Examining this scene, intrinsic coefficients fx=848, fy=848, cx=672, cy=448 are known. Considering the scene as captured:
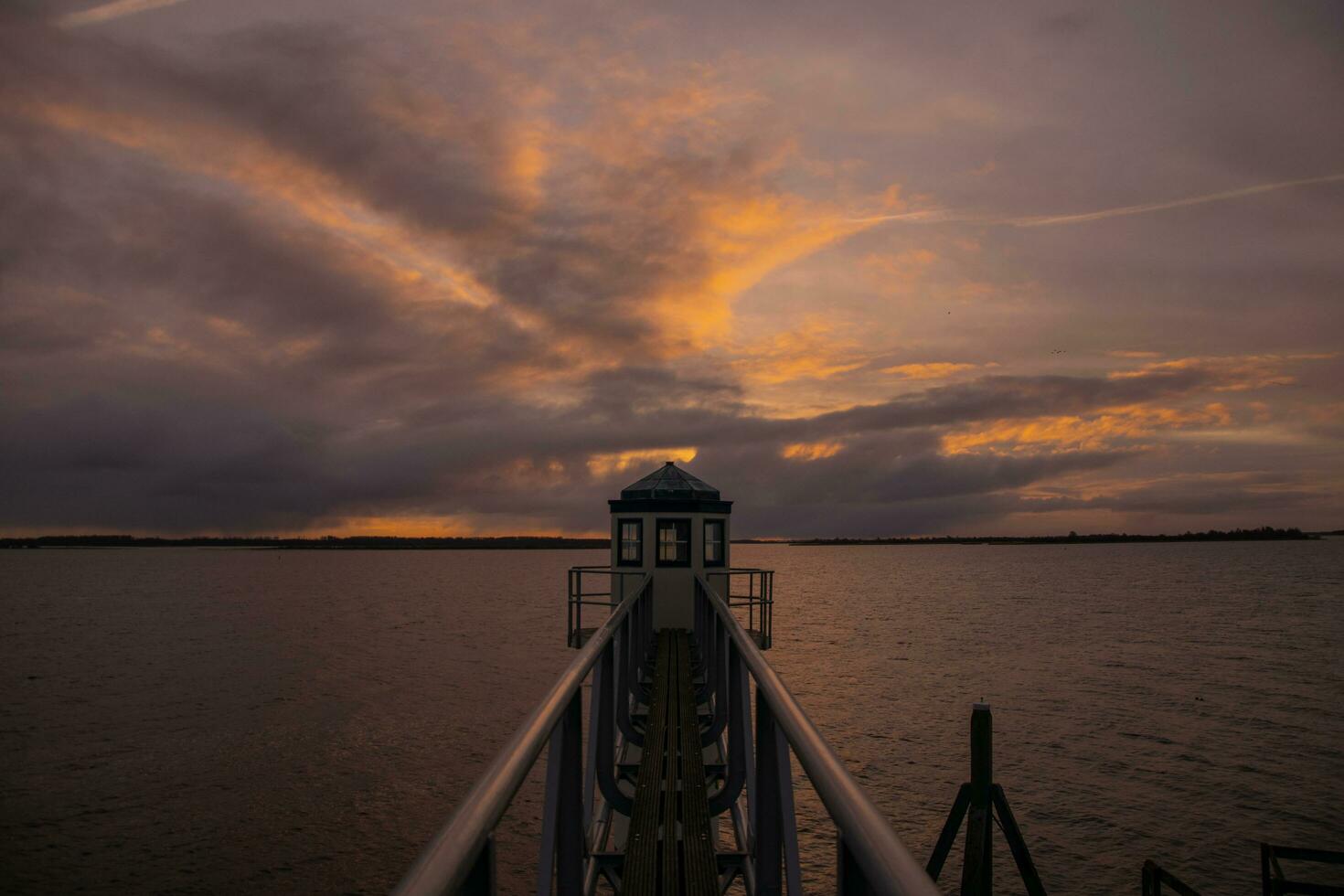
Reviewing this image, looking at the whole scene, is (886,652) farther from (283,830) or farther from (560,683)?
(560,683)

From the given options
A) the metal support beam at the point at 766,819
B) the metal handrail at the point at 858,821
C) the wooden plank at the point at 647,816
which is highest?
the metal handrail at the point at 858,821

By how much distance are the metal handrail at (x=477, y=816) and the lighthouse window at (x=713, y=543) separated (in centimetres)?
1415

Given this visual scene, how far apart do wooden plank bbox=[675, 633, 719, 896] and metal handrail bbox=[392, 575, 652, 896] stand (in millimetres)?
2033

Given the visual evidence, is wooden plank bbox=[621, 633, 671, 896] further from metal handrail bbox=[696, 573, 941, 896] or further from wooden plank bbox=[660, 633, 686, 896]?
metal handrail bbox=[696, 573, 941, 896]

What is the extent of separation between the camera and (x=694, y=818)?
5262mm

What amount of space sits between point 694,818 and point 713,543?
39.0 feet

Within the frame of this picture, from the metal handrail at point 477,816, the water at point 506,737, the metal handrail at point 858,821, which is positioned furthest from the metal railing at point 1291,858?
the metal handrail at point 477,816

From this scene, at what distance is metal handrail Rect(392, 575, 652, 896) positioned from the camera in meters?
1.43

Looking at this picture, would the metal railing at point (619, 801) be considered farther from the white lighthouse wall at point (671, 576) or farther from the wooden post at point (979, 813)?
the white lighthouse wall at point (671, 576)

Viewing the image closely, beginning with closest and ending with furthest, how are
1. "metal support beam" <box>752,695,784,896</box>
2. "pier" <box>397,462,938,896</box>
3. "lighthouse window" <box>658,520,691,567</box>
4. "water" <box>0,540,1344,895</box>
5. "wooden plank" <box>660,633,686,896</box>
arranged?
"pier" <box>397,462,938,896</box> < "metal support beam" <box>752,695,784,896</box> < "wooden plank" <box>660,633,686,896</box> < "lighthouse window" <box>658,520,691,567</box> < "water" <box>0,540,1344,895</box>

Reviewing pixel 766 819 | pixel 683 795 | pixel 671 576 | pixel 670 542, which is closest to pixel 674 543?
pixel 670 542

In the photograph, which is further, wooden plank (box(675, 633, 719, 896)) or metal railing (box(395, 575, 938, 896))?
wooden plank (box(675, 633, 719, 896))

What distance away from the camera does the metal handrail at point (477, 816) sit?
143 cm

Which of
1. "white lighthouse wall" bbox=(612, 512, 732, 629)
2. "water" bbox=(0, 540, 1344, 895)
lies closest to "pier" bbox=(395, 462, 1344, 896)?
"white lighthouse wall" bbox=(612, 512, 732, 629)
